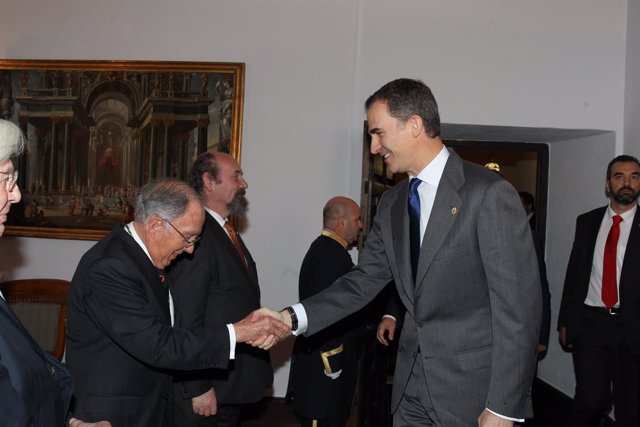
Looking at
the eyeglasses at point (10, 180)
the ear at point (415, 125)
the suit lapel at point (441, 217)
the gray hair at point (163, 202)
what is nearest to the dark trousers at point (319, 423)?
the suit lapel at point (441, 217)

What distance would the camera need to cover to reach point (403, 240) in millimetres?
2875

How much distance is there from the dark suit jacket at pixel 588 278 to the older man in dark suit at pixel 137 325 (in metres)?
3.16

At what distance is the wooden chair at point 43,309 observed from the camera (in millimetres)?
4707

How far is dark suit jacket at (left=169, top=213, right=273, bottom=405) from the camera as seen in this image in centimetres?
338

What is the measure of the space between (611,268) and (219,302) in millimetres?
2988

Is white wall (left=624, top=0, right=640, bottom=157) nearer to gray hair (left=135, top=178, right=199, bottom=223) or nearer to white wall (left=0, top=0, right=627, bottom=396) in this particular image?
white wall (left=0, top=0, right=627, bottom=396)

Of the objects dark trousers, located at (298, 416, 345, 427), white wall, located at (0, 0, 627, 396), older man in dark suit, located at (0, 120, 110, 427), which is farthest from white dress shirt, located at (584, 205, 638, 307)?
older man in dark suit, located at (0, 120, 110, 427)

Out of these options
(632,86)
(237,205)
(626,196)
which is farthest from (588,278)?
(237,205)

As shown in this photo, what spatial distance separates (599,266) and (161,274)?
3.61 meters

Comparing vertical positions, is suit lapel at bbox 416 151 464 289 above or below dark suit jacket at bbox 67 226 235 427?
above

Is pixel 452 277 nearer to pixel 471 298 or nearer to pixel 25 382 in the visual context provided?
pixel 471 298

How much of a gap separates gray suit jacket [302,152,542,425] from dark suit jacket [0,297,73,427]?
4.50ft

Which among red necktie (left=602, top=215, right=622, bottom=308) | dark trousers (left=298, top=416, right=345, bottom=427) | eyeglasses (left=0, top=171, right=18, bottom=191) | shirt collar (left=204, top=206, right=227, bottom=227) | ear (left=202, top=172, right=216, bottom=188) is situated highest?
ear (left=202, top=172, right=216, bottom=188)

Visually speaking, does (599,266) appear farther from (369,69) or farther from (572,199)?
(369,69)
